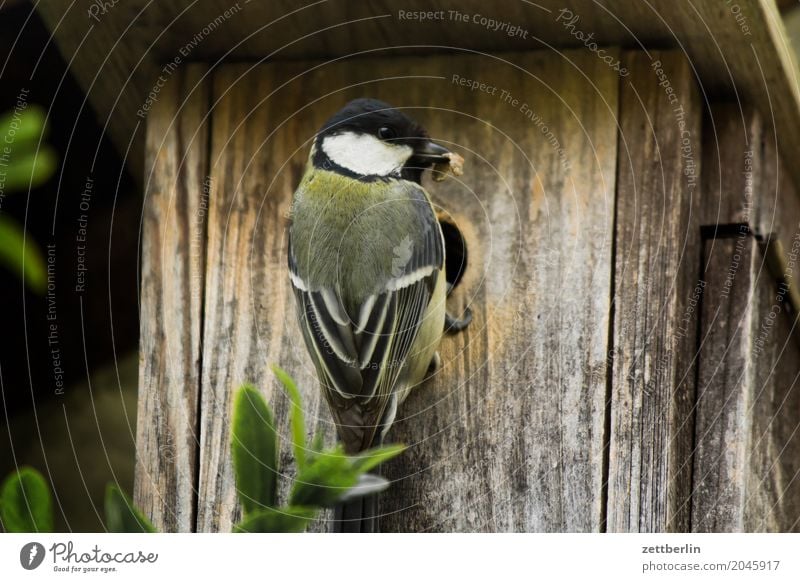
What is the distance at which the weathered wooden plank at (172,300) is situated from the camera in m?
1.14

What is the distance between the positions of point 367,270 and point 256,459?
0.33 metres

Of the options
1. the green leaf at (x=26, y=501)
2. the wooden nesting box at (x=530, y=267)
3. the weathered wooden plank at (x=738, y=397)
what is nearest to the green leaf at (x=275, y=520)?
the green leaf at (x=26, y=501)

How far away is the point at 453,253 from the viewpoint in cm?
117

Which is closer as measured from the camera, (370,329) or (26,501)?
(26,501)

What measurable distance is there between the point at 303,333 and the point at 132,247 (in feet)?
1.10

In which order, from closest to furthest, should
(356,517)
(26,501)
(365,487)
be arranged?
(26,501) < (365,487) < (356,517)

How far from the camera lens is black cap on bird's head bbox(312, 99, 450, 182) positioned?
43.6 inches

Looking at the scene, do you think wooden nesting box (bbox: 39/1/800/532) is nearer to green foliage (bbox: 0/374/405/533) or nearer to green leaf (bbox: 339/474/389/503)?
green leaf (bbox: 339/474/389/503)

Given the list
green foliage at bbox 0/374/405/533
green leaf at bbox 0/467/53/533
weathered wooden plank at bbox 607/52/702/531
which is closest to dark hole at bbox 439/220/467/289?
weathered wooden plank at bbox 607/52/702/531

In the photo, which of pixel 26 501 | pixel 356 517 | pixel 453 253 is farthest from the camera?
pixel 453 253

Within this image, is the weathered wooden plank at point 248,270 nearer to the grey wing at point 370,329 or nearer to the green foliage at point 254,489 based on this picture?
the grey wing at point 370,329

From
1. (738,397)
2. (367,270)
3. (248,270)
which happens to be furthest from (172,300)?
(738,397)

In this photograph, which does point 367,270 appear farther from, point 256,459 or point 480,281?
point 256,459
